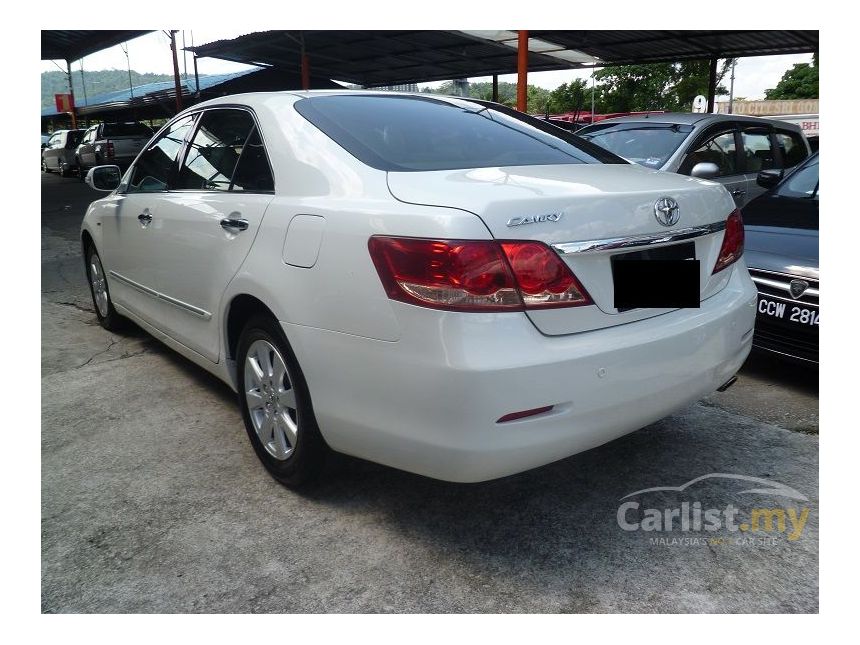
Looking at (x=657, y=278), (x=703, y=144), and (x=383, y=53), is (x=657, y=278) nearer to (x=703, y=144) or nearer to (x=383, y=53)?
(x=703, y=144)

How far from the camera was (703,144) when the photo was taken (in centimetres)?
Result: 592

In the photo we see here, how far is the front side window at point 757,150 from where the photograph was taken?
256 inches

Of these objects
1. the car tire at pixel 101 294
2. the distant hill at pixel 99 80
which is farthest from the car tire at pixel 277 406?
the distant hill at pixel 99 80

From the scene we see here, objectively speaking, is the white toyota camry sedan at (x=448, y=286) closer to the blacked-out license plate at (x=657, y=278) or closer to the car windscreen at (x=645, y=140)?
the blacked-out license plate at (x=657, y=278)

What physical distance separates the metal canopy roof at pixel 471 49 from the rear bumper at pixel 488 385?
10.7 m

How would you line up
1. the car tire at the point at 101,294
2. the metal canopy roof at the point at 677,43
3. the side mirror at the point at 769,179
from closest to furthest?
the car tire at the point at 101,294 → the side mirror at the point at 769,179 → the metal canopy roof at the point at 677,43

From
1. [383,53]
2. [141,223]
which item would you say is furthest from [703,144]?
[383,53]

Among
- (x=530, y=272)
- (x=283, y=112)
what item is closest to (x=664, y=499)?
(x=530, y=272)

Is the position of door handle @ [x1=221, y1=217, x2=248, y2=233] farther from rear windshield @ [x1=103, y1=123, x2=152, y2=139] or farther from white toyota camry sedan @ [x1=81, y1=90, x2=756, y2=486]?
rear windshield @ [x1=103, y1=123, x2=152, y2=139]

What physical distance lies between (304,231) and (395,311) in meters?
0.56

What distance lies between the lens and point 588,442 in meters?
2.14

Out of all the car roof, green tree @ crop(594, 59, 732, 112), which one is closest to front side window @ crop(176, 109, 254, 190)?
the car roof

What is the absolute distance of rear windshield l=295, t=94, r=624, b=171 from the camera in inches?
98.7

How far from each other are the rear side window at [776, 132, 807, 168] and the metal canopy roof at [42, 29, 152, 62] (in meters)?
15.4
